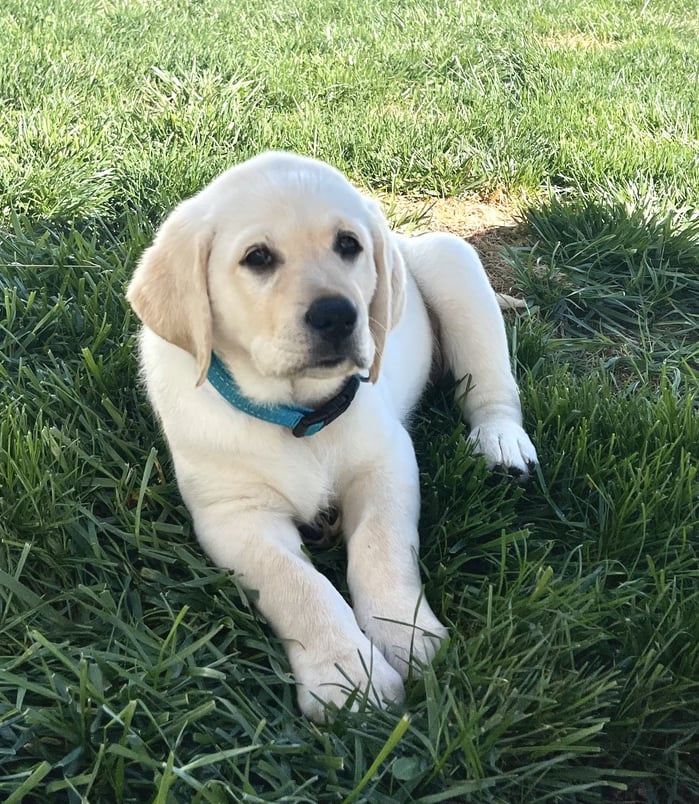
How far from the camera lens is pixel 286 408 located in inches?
90.4

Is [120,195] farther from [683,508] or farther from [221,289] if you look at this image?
[683,508]

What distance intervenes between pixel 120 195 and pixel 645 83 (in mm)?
4092

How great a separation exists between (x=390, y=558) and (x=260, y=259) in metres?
0.80

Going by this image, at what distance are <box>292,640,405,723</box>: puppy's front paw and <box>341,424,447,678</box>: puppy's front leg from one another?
8 centimetres

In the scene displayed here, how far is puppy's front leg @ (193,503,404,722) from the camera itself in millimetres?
1794

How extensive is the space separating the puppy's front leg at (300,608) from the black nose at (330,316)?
1.75ft

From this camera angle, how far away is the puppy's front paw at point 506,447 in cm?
255

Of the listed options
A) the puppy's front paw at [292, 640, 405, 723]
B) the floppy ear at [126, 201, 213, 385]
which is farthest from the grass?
the floppy ear at [126, 201, 213, 385]

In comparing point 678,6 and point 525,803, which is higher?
point 525,803

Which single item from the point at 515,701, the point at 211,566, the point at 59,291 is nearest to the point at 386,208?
the point at 59,291

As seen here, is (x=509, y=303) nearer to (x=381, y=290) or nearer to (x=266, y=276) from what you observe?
(x=381, y=290)

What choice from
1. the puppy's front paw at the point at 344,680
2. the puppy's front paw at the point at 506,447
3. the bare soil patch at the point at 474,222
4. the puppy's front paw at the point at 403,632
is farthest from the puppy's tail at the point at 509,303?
the puppy's front paw at the point at 344,680

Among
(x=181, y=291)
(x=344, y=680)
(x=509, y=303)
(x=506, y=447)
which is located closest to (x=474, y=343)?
(x=506, y=447)

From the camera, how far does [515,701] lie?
173cm
